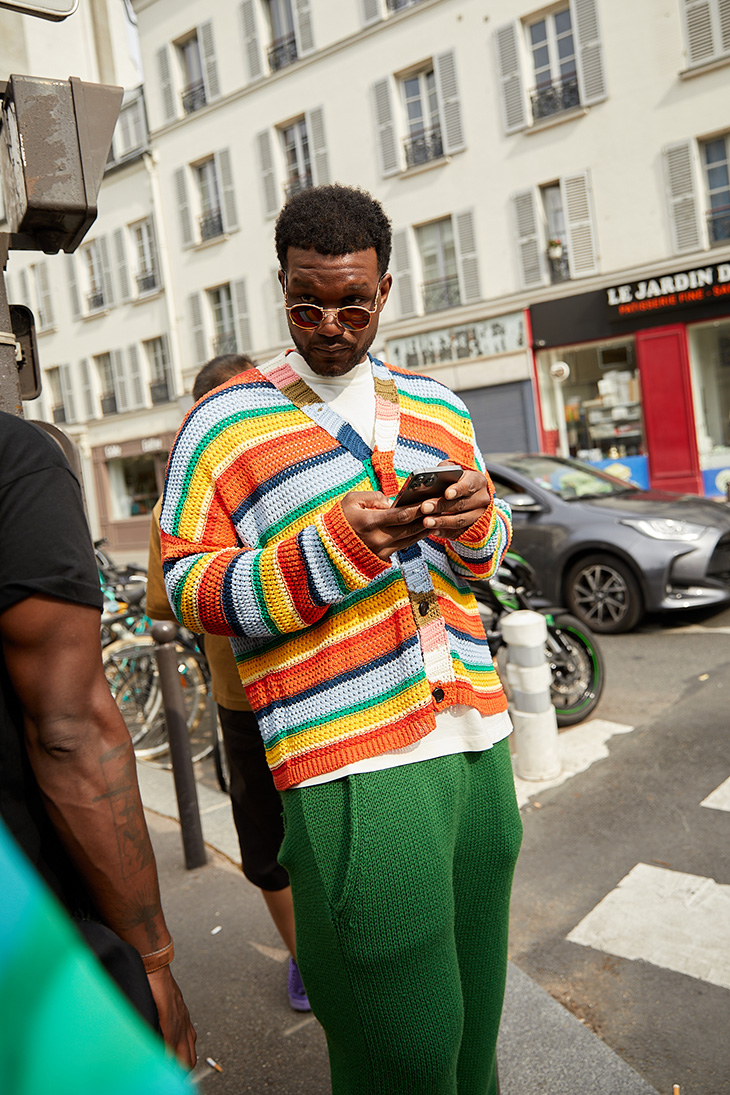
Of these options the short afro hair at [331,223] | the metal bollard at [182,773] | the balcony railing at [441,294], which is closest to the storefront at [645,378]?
the balcony railing at [441,294]

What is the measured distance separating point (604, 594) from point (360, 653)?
619 centimetres

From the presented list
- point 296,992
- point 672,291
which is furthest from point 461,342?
point 296,992

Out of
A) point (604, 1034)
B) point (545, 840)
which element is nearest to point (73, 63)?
point (604, 1034)

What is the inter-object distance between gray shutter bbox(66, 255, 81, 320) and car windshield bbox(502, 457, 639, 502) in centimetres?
2209

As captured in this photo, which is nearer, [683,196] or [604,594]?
[604,594]

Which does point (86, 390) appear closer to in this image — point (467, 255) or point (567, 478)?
point (467, 255)

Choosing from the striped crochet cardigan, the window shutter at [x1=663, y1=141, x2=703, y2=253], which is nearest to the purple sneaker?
the striped crochet cardigan

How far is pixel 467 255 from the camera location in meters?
18.0

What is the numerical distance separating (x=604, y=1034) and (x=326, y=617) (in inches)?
67.6

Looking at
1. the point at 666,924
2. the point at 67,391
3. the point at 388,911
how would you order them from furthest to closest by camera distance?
the point at 67,391
the point at 666,924
the point at 388,911

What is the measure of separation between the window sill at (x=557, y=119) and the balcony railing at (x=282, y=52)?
22.3 feet

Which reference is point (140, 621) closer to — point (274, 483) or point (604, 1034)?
point (604, 1034)

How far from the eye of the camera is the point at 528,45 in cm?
1695

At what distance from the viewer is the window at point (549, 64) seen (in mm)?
15977
